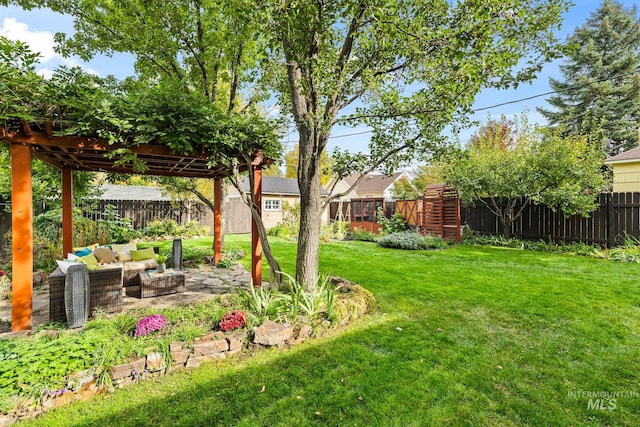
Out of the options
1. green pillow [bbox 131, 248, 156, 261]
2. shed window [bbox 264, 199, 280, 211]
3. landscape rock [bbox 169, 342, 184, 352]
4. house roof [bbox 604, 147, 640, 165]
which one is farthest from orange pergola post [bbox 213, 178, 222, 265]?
house roof [bbox 604, 147, 640, 165]

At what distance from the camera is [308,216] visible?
4.22 metres

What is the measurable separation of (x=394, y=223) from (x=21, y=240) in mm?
11876

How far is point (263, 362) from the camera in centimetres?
290

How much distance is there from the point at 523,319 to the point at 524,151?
7.76m

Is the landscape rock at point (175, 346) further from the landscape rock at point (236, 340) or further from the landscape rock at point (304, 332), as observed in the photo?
the landscape rock at point (304, 332)

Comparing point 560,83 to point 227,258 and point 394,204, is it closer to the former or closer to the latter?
point 394,204

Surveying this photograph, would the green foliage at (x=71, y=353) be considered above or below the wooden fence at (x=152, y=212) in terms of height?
below

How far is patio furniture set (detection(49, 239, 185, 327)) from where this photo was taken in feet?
11.3

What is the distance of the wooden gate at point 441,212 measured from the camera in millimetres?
11336

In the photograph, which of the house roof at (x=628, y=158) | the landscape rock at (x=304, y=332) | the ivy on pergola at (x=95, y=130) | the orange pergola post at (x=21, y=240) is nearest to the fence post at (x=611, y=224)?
the house roof at (x=628, y=158)

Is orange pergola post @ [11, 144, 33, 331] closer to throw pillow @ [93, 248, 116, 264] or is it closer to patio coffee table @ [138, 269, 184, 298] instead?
patio coffee table @ [138, 269, 184, 298]

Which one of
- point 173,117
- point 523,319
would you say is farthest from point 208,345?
point 523,319

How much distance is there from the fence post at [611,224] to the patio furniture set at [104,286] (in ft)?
35.5

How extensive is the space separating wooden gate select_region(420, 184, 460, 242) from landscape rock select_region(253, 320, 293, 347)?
9437 millimetres
